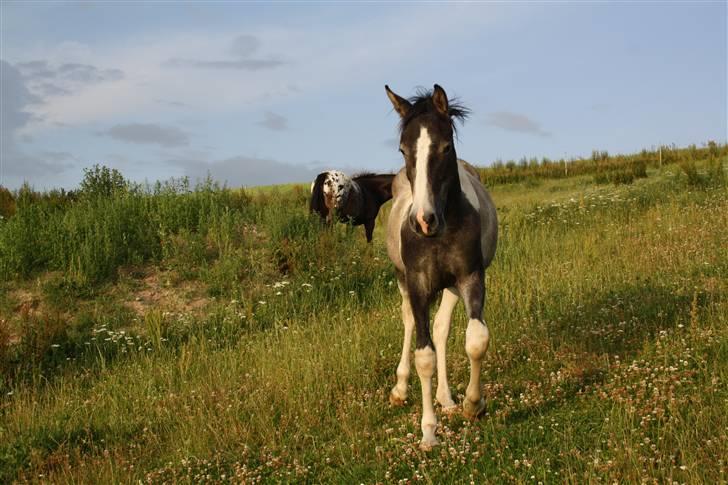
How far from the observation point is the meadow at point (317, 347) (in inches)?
217

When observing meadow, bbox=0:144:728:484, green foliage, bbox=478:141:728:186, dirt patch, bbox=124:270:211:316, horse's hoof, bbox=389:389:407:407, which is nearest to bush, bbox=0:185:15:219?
meadow, bbox=0:144:728:484

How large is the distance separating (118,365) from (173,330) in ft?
4.37

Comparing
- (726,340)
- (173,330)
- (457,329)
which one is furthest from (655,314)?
(173,330)

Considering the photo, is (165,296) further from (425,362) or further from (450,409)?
(425,362)

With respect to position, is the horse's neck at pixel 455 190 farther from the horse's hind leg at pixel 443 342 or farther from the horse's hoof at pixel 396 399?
the horse's hoof at pixel 396 399

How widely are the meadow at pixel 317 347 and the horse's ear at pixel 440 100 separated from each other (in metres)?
2.76

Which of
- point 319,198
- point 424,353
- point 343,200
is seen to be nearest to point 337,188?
point 343,200

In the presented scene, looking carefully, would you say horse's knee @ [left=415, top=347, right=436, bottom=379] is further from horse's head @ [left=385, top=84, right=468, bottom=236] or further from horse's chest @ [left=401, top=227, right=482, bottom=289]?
horse's head @ [left=385, top=84, right=468, bottom=236]

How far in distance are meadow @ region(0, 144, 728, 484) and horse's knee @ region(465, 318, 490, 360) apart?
2.29ft

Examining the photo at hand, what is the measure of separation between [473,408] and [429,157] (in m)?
2.38

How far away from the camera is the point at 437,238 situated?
5.84 metres

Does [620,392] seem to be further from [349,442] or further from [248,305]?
[248,305]

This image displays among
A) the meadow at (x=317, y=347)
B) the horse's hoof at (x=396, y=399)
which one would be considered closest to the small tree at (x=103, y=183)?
the meadow at (x=317, y=347)

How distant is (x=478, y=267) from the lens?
5.89 metres
